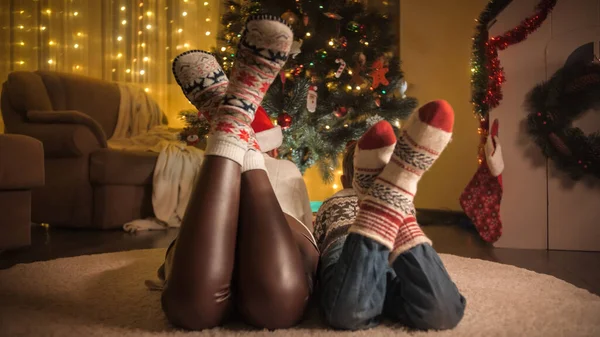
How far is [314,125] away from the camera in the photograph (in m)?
2.43

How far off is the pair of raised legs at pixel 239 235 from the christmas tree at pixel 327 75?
1472mm

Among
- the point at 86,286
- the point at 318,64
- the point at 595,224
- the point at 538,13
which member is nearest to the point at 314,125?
the point at 318,64

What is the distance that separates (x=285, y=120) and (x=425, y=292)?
5.34ft

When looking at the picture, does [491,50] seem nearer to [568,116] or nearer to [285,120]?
[568,116]

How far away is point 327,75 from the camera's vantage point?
2.36 m

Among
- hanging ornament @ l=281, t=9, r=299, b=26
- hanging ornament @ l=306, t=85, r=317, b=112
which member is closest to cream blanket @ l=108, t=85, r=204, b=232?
hanging ornament @ l=306, t=85, r=317, b=112

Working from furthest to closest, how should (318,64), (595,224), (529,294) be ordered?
(318,64) < (595,224) < (529,294)

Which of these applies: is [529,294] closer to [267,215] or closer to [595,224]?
[267,215]

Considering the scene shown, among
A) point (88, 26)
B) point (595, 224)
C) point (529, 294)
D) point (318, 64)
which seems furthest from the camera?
point (88, 26)

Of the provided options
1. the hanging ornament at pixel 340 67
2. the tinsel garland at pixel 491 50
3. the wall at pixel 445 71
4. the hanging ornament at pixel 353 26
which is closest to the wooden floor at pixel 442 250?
the tinsel garland at pixel 491 50

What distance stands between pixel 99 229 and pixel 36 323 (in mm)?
1567

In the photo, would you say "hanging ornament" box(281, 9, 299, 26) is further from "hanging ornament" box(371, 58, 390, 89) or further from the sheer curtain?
the sheer curtain

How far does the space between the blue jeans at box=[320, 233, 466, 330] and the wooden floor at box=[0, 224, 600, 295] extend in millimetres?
605

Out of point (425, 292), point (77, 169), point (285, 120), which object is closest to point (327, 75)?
point (285, 120)
